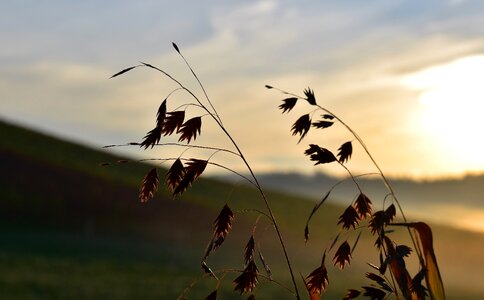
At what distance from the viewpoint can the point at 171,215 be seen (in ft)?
122

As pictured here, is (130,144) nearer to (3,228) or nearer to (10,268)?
(10,268)

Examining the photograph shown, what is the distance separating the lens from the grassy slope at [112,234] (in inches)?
833

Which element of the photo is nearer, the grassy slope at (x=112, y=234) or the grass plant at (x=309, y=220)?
the grass plant at (x=309, y=220)

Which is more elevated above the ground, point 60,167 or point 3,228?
point 60,167

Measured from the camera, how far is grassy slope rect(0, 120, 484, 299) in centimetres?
2116

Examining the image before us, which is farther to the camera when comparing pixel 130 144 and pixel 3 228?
pixel 3 228

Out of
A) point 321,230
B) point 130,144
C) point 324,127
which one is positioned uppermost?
point 321,230

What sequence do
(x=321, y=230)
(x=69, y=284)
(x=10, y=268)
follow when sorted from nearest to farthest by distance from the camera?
(x=69, y=284) → (x=10, y=268) → (x=321, y=230)

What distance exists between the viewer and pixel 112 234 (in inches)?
1336

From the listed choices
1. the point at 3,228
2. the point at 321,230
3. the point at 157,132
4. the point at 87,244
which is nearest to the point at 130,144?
the point at 157,132

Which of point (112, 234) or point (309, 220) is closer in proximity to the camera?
point (309, 220)

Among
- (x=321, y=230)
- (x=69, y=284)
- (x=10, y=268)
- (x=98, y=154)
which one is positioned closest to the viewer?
(x=69, y=284)

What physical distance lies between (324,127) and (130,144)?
558 mm

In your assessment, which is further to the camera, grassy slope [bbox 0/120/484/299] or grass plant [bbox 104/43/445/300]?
grassy slope [bbox 0/120/484/299]
